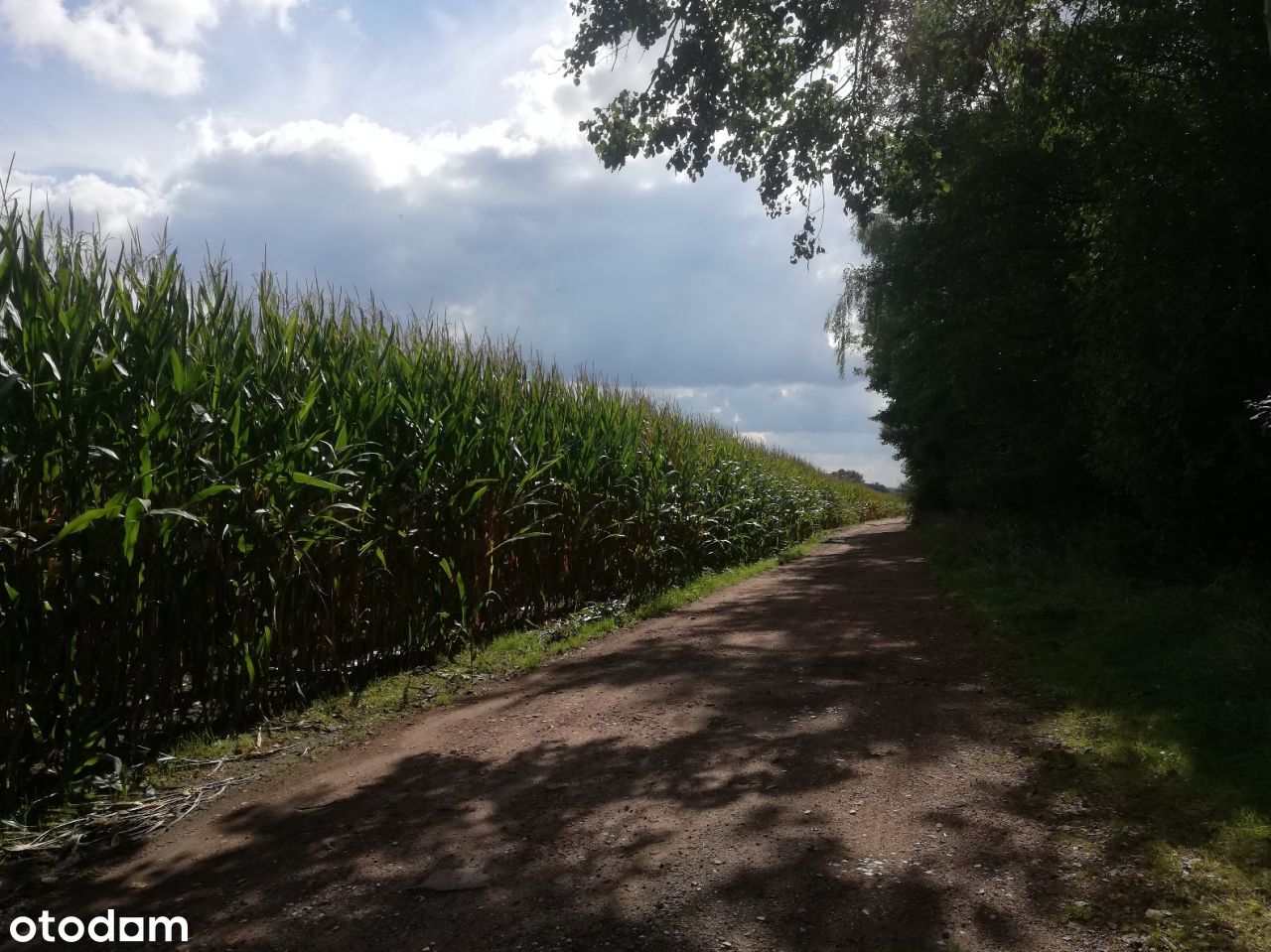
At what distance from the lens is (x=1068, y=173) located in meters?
13.9

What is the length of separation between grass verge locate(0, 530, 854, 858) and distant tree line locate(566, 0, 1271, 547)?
6.24m

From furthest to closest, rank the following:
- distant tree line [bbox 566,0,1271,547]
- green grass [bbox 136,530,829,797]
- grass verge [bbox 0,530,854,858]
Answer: distant tree line [bbox 566,0,1271,547]
green grass [bbox 136,530,829,797]
grass verge [bbox 0,530,854,858]

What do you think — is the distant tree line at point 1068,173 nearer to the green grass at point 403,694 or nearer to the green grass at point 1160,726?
the green grass at point 1160,726

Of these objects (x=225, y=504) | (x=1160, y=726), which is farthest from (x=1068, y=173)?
(x=225, y=504)

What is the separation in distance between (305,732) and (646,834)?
298 centimetres

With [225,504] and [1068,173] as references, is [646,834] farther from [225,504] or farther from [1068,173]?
[1068,173]

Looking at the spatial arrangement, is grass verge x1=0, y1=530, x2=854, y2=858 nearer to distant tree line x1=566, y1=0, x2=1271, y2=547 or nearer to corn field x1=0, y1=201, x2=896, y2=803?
corn field x1=0, y1=201, x2=896, y2=803

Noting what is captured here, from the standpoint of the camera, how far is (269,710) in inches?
238

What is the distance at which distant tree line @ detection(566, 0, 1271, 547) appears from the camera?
9445mm

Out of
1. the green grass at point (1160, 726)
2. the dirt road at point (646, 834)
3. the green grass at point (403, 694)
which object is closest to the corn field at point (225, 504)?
the green grass at point (403, 694)

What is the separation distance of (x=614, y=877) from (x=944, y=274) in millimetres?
14610

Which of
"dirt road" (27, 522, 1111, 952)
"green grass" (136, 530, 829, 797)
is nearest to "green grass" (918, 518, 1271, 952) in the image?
"dirt road" (27, 522, 1111, 952)

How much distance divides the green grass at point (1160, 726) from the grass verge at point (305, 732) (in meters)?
4.18

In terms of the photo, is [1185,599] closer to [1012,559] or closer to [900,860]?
[1012,559]
